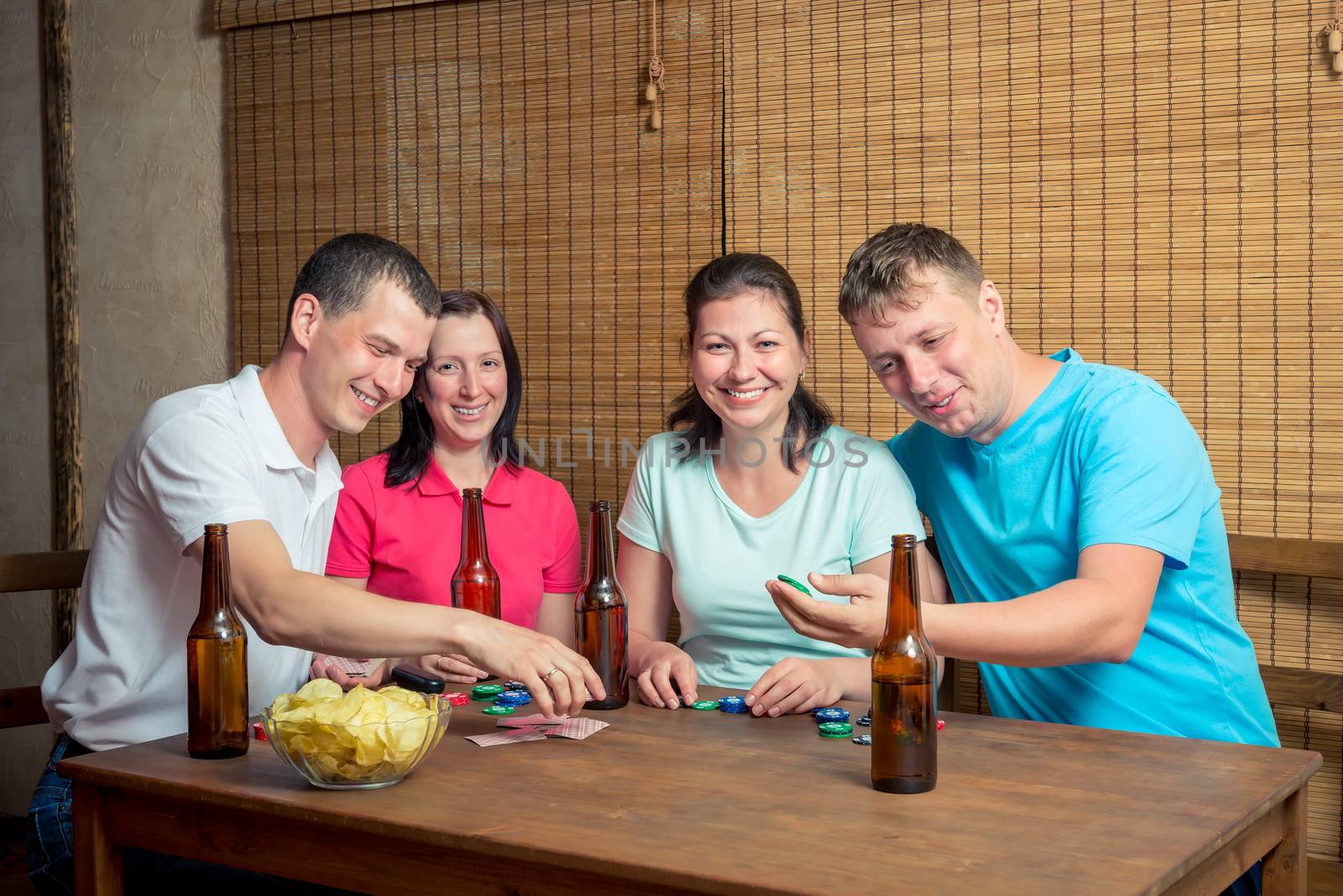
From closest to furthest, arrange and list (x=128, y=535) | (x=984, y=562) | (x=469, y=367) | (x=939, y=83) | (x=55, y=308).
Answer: (x=128, y=535)
(x=984, y=562)
(x=469, y=367)
(x=939, y=83)
(x=55, y=308)

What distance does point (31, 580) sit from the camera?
2.40 meters

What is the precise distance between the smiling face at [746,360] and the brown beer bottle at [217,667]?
0.91 meters

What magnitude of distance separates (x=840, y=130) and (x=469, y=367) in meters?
1.07

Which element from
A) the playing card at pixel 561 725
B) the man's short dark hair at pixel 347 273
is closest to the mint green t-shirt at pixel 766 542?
the playing card at pixel 561 725

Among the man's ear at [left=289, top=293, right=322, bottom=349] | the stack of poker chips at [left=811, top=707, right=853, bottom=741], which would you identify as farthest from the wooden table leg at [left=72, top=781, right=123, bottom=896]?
the stack of poker chips at [left=811, top=707, right=853, bottom=741]

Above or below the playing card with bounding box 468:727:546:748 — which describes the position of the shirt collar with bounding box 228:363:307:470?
above

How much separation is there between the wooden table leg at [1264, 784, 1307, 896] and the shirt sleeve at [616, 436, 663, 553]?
1073mm

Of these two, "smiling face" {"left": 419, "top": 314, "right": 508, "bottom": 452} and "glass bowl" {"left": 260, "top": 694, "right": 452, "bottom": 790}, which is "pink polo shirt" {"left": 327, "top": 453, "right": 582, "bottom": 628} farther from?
"glass bowl" {"left": 260, "top": 694, "right": 452, "bottom": 790}

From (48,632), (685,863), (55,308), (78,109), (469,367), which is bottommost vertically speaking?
(48,632)

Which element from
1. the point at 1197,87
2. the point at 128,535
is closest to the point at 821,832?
the point at 128,535

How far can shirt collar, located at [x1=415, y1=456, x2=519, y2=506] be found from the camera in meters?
2.37

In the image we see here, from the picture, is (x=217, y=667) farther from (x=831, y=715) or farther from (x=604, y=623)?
(x=831, y=715)

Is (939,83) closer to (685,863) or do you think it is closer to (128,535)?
(128,535)

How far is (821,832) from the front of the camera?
117cm
